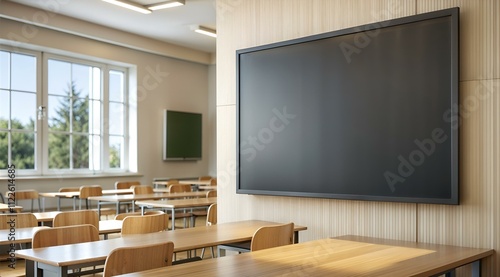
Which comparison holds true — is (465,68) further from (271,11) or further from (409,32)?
(271,11)

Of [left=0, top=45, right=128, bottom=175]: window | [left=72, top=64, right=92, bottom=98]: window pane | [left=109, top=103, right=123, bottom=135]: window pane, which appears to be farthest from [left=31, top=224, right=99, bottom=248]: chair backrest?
[left=109, top=103, right=123, bottom=135]: window pane

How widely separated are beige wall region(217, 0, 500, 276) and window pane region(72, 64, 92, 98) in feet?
20.3

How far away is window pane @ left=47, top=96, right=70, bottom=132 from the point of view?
9961 millimetres

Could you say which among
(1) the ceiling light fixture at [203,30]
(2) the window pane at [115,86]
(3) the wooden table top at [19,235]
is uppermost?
(1) the ceiling light fixture at [203,30]

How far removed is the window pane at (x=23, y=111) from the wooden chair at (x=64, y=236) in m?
6.43

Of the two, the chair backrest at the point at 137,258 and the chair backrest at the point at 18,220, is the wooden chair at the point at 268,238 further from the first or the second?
the chair backrest at the point at 18,220

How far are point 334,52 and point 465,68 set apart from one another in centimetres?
102

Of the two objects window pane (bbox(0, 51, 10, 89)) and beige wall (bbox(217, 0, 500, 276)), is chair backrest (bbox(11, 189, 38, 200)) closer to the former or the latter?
window pane (bbox(0, 51, 10, 89))

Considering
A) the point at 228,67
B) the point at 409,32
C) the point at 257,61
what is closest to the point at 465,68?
the point at 409,32

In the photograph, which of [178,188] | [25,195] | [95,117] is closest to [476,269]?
[178,188]

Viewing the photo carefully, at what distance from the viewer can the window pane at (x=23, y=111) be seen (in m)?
9.37

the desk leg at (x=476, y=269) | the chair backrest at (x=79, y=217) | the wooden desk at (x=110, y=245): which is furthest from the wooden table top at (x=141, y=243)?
the desk leg at (x=476, y=269)

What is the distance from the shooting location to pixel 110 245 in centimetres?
335

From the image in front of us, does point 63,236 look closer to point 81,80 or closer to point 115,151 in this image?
point 81,80
